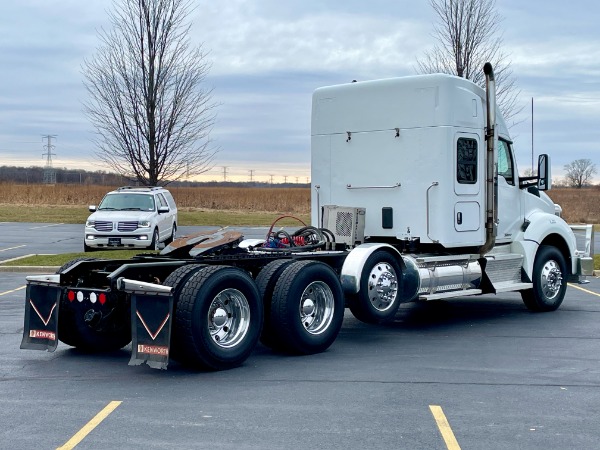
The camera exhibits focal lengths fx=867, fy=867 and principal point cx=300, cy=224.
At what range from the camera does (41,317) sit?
931 cm

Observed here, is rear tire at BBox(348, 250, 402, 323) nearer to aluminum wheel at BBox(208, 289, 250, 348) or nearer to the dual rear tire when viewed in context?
the dual rear tire

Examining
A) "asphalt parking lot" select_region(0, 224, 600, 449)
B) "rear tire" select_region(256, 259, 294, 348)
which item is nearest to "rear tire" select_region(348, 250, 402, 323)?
"asphalt parking lot" select_region(0, 224, 600, 449)

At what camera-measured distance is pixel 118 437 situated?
20.9 feet

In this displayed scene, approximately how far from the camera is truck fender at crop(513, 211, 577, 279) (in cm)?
1303

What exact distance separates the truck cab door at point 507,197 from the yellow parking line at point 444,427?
601 centimetres

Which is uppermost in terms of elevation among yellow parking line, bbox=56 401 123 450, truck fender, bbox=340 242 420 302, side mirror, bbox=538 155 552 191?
side mirror, bbox=538 155 552 191

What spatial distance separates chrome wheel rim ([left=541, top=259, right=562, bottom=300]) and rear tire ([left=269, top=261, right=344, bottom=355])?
449 cm

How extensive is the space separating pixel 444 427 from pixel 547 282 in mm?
7183

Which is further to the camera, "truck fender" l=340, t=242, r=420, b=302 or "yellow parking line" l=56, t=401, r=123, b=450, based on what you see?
"truck fender" l=340, t=242, r=420, b=302

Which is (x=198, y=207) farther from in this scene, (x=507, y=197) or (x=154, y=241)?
(x=507, y=197)

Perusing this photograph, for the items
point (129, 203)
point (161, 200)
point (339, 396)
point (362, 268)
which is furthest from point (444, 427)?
point (161, 200)

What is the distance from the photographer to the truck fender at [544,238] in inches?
513

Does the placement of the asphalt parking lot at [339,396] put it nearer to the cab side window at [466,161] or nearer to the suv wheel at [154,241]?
the cab side window at [466,161]

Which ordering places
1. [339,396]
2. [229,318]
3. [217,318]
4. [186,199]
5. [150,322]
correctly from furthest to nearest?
1. [186,199]
2. [229,318]
3. [217,318]
4. [150,322]
5. [339,396]
